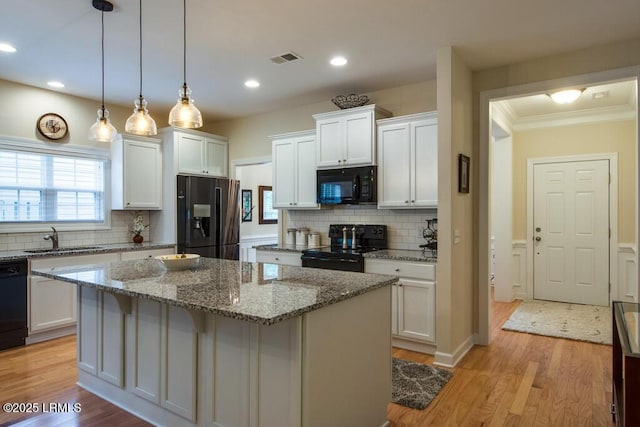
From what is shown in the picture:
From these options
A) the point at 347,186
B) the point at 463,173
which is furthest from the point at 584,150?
the point at 347,186

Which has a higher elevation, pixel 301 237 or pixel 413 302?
pixel 301 237

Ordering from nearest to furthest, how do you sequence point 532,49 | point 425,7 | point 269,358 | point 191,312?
point 269,358 < point 191,312 < point 425,7 < point 532,49

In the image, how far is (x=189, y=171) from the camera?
532 cm

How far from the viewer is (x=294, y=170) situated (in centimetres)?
484

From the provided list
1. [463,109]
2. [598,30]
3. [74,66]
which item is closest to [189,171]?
[74,66]

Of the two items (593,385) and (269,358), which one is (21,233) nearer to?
(269,358)

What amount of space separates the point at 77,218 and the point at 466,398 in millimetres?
4652

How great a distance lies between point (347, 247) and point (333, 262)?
0.53m

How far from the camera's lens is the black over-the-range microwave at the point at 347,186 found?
13.7ft

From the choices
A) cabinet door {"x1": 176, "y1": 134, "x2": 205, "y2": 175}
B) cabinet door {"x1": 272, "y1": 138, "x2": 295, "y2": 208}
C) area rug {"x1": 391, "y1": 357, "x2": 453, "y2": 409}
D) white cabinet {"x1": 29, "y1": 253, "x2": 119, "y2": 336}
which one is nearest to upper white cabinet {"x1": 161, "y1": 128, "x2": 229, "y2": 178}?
cabinet door {"x1": 176, "y1": 134, "x2": 205, "y2": 175}

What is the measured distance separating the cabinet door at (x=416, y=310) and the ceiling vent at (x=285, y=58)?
228 cm

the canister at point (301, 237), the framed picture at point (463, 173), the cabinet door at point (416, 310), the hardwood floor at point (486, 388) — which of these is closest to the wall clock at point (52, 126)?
the hardwood floor at point (486, 388)

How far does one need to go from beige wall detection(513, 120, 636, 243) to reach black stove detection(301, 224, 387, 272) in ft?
8.94

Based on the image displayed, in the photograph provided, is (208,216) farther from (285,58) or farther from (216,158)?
(285,58)
